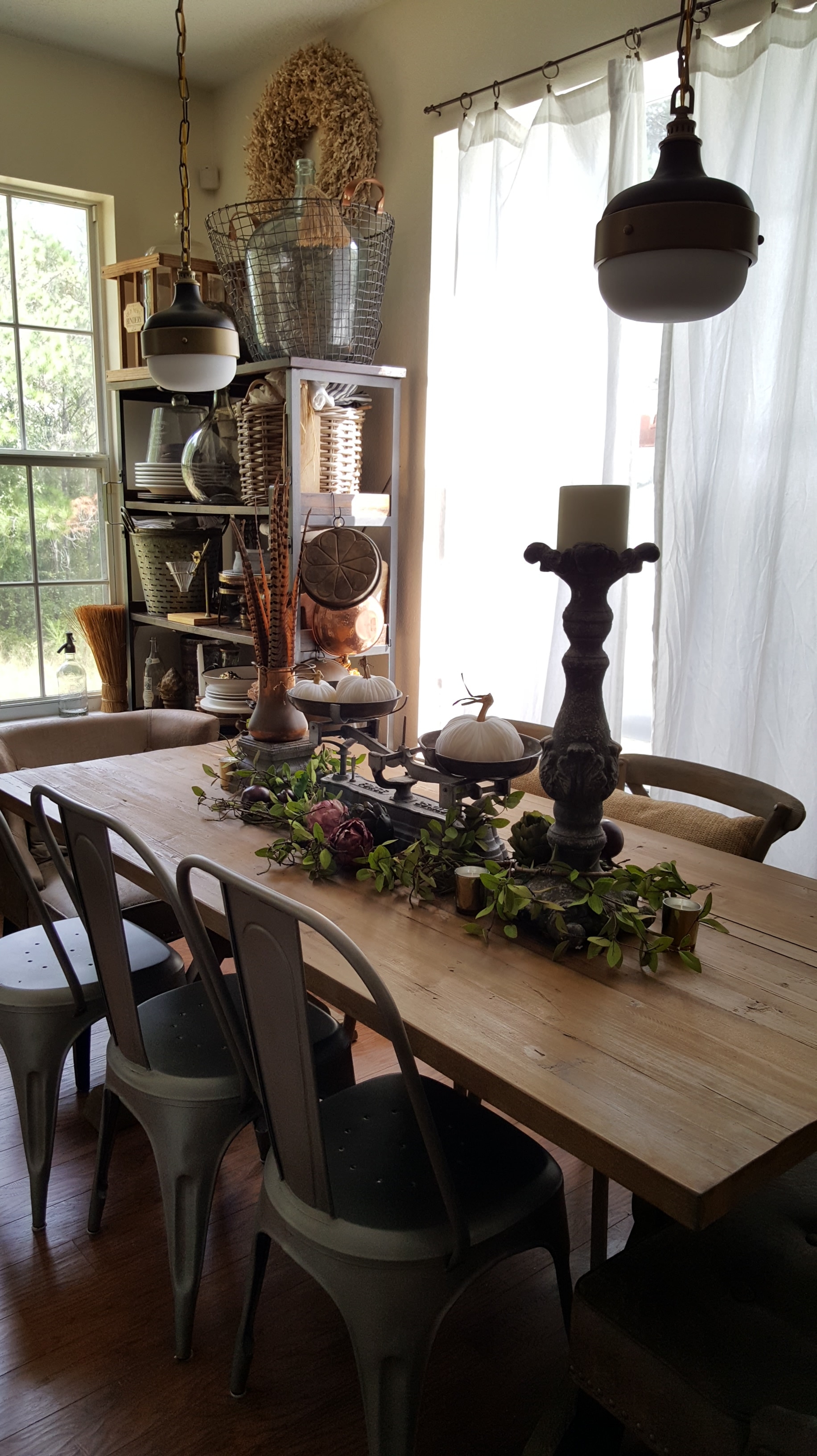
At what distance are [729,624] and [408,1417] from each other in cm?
164

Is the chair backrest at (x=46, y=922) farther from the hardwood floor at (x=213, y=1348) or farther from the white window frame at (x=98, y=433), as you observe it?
the white window frame at (x=98, y=433)

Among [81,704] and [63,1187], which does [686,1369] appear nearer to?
[63,1187]

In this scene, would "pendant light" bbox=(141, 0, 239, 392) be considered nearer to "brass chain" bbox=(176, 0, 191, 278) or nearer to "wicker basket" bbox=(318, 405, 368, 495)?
"brass chain" bbox=(176, 0, 191, 278)

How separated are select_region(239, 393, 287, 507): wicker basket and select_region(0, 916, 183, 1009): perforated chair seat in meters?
1.42

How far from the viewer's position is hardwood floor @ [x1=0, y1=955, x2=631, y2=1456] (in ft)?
4.38

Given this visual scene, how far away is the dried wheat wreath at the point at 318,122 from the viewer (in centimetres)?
304

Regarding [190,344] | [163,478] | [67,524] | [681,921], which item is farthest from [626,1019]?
[67,524]

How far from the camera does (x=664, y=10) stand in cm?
225

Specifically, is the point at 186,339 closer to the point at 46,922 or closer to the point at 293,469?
the point at 293,469

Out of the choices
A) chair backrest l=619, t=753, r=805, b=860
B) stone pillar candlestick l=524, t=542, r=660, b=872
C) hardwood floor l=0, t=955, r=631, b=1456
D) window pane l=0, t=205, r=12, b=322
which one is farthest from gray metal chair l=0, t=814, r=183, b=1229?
window pane l=0, t=205, r=12, b=322

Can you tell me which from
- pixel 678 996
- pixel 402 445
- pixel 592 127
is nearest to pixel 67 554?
pixel 402 445

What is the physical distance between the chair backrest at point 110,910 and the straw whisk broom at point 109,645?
2.29 metres

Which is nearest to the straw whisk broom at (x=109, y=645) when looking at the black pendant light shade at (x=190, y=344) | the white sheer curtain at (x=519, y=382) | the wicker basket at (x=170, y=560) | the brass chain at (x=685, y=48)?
the wicker basket at (x=170, y=560)

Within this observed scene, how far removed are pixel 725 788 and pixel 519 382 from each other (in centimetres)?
133
